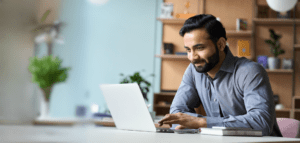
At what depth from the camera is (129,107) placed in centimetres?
109

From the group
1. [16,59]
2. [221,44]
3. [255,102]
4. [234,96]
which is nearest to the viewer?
→ [16,59]

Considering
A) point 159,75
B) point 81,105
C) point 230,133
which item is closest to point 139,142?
point 230,133

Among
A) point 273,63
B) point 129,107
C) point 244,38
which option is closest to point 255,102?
point 129,107

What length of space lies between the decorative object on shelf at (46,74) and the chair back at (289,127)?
1.60 m

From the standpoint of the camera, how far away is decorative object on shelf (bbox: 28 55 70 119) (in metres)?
0.14

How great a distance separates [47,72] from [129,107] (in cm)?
92

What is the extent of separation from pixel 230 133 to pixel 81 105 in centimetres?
95

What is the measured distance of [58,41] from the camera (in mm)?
141

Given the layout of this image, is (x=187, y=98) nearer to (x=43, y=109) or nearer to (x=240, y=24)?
(x=43, y=109)

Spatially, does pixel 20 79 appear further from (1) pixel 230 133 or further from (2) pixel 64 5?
(1) pixel 230 133

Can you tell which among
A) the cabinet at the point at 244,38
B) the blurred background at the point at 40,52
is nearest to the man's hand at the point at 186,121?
the blurred background at the point at 40,52

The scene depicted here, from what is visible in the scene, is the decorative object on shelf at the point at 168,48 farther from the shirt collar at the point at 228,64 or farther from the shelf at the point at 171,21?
the shirt collar at the point at 228,64

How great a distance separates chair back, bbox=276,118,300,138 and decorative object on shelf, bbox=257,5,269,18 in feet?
11.3

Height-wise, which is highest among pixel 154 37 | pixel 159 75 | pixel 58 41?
pixel 154 37
